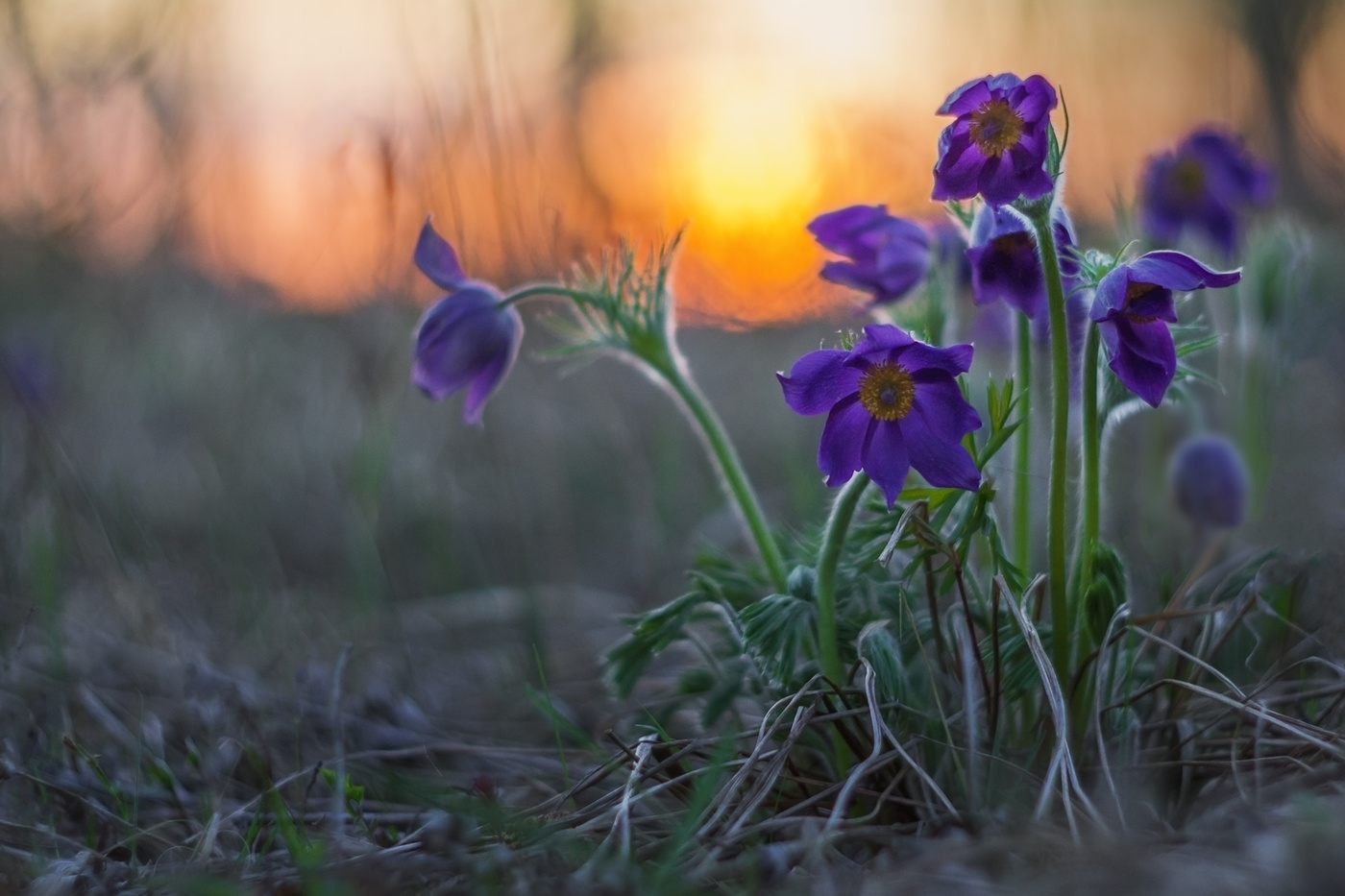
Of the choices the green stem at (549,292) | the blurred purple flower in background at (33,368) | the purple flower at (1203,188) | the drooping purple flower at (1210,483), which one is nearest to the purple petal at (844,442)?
the green stem at (549,292)

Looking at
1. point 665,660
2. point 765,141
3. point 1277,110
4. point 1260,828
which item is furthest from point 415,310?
point 1277,110

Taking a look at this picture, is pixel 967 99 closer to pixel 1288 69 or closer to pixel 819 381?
pixel 819 381

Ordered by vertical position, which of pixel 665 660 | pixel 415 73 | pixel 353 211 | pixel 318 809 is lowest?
pixel 665 660

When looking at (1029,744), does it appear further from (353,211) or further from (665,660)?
(353,211)

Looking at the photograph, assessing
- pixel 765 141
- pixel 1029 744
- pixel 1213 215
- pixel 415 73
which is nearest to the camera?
pixel 1029 744

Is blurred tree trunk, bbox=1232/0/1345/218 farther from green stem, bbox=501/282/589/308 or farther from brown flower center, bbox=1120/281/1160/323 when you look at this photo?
green stem, bbox=501/282/589/308

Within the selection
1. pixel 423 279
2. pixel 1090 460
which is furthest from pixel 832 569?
pixel 423 279

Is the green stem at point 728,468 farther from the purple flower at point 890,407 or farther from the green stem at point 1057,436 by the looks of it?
the green stem at point 1057,436

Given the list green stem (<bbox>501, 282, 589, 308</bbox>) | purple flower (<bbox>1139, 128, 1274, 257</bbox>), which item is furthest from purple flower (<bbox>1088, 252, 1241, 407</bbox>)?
purple flower (<bbox>1139, 128, 1274, 257</bbox>)
